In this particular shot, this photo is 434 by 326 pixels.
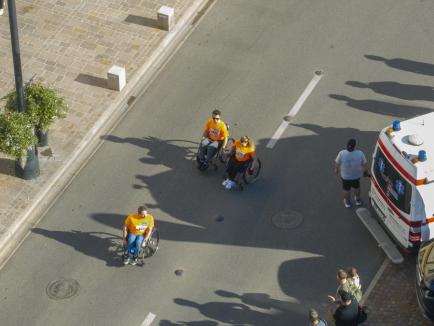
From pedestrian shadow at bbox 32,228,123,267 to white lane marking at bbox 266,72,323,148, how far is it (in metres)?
4.35

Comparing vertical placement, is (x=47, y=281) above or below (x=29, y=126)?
below

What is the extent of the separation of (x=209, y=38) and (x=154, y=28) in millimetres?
1414

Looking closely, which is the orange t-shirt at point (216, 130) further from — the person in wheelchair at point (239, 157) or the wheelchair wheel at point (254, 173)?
the wheelchair wheel at point (254, 173)

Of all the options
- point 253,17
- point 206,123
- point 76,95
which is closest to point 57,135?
point 76,95

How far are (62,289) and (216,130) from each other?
15.9 ft

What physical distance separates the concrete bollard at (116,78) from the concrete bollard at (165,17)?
7.34 ft

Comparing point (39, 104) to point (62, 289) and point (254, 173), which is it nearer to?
point (62, 289)

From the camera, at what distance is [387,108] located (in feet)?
83.8

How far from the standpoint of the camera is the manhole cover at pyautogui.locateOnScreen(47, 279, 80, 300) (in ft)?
71.1

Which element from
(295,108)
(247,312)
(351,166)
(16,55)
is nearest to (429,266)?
(351,166)

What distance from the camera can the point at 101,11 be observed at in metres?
28.4

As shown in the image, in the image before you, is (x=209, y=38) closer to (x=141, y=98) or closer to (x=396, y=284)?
(x=141, y=98)

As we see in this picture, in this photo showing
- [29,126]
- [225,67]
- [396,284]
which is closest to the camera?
[396,284]

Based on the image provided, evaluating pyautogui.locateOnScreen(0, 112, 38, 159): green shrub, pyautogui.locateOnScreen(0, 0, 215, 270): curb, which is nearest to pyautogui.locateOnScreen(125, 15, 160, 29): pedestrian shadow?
pyautogui.locateOnScreen(0, 0, 215, 270): curb
